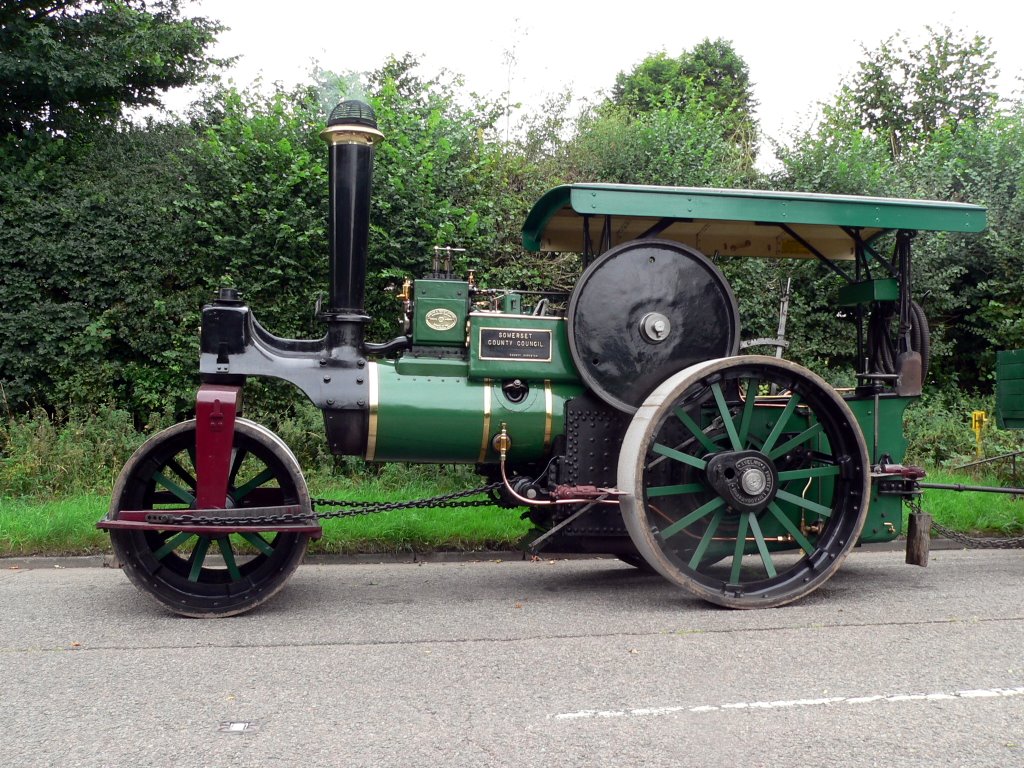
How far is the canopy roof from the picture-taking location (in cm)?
517

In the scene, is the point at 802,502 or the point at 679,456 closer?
the point at 679,456

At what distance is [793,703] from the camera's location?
3.52 metres

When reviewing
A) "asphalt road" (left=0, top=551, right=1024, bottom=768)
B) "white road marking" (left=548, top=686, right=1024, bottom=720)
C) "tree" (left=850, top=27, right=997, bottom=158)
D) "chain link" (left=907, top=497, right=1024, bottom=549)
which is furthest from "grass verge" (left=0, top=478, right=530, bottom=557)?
"tree" (left=850, top=27, right=997, bottom=158)

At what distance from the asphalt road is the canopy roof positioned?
2.07m

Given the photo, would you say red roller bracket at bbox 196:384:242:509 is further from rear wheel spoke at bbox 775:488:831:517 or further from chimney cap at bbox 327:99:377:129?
rear wheel spoke at bbox 775:488:831:517

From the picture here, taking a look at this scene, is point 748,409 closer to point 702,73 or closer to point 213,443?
point 213,443

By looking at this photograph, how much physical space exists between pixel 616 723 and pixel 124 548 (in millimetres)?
2797

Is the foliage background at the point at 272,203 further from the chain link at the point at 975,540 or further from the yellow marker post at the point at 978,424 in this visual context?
the chain link at the point at 975,540

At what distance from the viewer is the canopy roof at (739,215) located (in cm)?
517


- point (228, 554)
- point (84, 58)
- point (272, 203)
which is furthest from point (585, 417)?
point (84, 58)

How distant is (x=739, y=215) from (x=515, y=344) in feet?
4.58

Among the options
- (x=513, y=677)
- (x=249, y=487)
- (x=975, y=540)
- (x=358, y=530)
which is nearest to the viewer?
(x=513, y=677)

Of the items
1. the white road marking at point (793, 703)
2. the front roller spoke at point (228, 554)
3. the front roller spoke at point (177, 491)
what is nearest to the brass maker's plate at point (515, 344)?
the front roller spoke at point (228, 554)

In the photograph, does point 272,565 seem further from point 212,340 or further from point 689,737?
point 689,737
